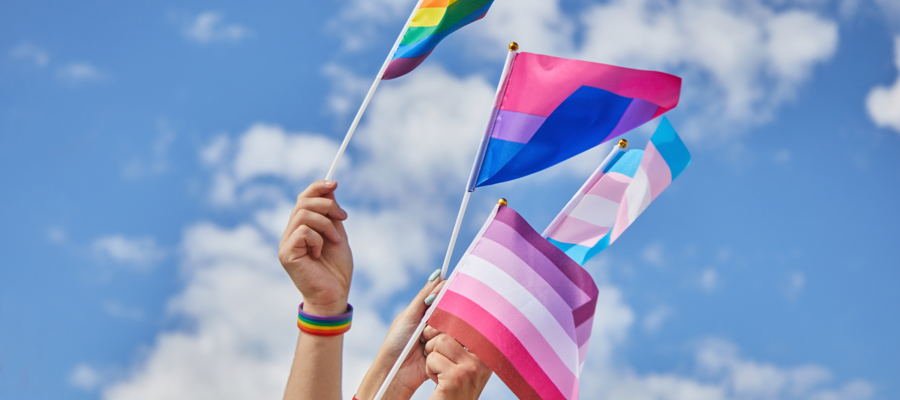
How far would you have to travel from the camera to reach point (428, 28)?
14.5ft

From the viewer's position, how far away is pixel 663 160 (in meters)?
4.25

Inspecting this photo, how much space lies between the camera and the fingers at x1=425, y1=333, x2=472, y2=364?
3.74 m

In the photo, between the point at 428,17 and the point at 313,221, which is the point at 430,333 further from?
the point at 428,17

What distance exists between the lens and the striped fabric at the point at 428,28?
172 inches

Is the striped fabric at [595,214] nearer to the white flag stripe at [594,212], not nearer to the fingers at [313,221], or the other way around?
the white flag stripe at [594,212]

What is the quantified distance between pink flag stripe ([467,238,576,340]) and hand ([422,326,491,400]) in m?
0.50

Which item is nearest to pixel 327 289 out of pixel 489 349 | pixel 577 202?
pixel 489 349

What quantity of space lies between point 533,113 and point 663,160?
3.18 feet

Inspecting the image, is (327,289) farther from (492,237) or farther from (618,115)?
(618,115)

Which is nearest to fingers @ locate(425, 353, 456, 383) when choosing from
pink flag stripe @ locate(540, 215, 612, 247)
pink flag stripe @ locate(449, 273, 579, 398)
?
pink flag stripe @ locate(449, 273, 579, 398)

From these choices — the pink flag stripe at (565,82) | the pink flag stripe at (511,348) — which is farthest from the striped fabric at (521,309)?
A: the pink flag stripe at (565,82)

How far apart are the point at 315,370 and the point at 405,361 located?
69cm

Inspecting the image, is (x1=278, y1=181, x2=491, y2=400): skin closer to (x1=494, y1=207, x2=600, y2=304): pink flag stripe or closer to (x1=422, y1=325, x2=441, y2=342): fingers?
(x1=422, y1=325, x2=441, y2=342): fingers

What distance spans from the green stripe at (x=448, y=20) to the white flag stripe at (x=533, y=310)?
165cm
